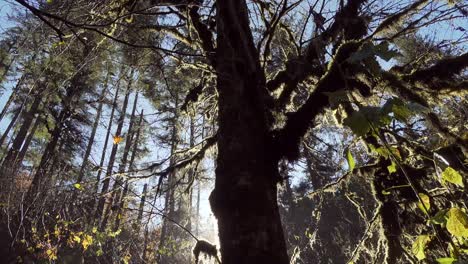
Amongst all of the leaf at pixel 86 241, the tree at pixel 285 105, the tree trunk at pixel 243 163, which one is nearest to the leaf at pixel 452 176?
the tree at pixel 285 105

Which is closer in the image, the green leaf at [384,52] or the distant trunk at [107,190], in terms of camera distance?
the green leaf at [384,52]

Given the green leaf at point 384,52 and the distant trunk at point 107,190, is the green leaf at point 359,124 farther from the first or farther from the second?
the distant trunk at point 107,190

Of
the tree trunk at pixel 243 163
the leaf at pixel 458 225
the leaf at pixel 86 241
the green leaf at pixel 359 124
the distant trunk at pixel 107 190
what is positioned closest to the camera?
the green leaf at pixel 359 124

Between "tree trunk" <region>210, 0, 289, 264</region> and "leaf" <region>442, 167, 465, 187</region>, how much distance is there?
0.78 m

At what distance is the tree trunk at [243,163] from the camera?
1.54 meters

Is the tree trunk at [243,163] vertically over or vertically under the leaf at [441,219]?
over

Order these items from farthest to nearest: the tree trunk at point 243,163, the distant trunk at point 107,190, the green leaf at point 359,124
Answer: the distant trunk at point 107,190 < the tree trunk at point 243,163 < the green leaf at point 359,124

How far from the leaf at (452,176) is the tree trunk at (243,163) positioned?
0.78m

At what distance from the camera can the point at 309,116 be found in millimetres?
1982

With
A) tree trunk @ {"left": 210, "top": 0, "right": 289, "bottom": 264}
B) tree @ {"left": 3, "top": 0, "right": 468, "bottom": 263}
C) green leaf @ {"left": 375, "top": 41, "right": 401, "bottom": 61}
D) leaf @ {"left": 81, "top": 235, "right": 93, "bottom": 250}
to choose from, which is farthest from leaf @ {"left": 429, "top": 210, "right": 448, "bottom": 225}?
leaf @ {"left": 81, "top": 235, "right": 93, "bottom": 250}

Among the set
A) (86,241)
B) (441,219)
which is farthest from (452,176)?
(86,241)

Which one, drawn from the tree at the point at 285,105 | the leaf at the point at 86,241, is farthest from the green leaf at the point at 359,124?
the leaf at the point at 86,241

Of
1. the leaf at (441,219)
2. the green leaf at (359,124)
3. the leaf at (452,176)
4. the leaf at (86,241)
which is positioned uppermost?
the leaf at (86,241)

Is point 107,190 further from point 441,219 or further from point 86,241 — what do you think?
point 441,219
